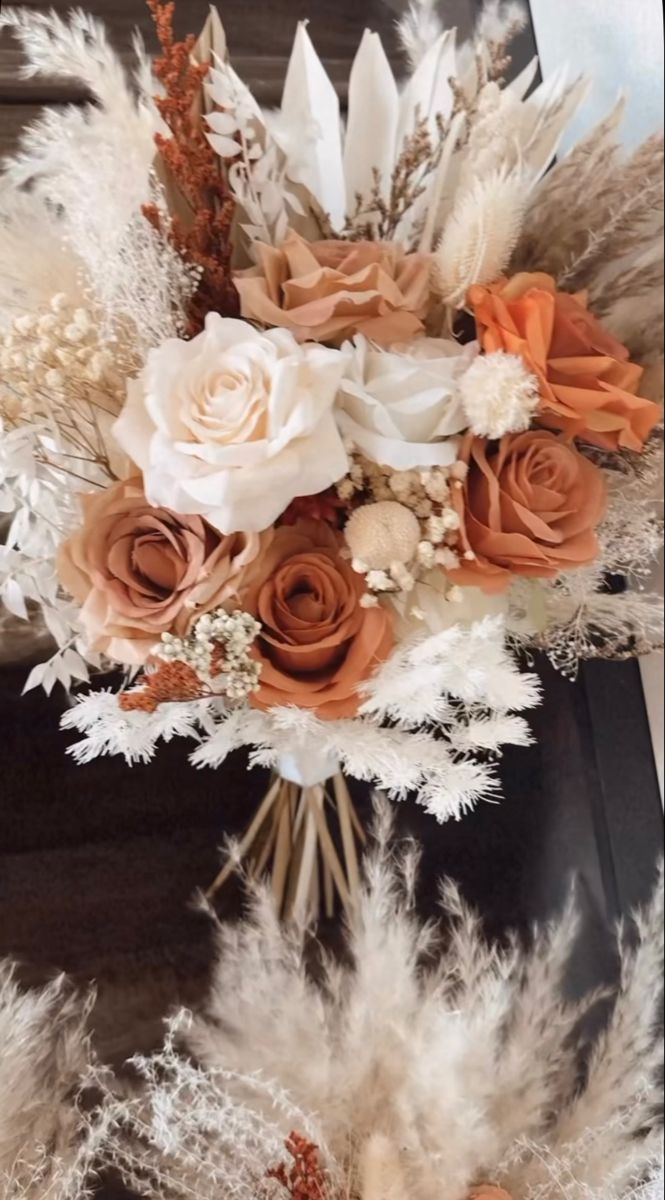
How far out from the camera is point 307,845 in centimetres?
84

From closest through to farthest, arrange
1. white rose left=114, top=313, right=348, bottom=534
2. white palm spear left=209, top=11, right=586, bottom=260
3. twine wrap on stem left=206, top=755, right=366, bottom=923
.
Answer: white rose left=114, top=313, right=348, bottom=534
white palm spear left=209, top=11, right=586, bottom=260
twine wrap on stem left=206, top=755, right=366, bottom=923

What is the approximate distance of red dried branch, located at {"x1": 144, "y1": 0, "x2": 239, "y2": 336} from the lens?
0.58 meters

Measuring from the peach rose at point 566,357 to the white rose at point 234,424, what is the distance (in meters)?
0.13

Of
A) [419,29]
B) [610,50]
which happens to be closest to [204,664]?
[419,29]

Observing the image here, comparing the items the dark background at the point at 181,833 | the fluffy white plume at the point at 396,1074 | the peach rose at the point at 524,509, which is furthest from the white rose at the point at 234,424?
the fluffy white plume at the point at 396,1074

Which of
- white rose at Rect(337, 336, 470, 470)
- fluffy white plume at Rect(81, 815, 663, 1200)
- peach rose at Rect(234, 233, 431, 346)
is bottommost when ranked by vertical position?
fluffy white plume at Rect(81, 815, 663, 1200)

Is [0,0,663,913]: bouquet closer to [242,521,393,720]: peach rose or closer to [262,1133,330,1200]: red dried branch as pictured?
[242,521,393,720]: peach rose

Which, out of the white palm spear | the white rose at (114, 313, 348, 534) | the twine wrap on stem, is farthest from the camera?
the twine wrap on stem

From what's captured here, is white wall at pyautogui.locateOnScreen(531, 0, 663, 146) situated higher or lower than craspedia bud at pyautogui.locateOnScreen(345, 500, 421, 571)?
higher

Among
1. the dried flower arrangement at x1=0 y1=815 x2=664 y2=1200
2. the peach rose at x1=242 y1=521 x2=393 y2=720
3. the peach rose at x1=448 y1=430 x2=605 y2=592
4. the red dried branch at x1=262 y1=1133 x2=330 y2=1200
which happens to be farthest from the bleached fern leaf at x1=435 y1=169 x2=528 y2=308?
the red dried branch at x1=262 y1=1133 x2=330 y2=1200

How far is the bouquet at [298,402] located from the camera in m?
0.59

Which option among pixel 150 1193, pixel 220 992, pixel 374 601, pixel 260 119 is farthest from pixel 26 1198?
pixel 260 119

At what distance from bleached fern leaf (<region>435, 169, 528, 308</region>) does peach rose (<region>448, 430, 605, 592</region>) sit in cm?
11

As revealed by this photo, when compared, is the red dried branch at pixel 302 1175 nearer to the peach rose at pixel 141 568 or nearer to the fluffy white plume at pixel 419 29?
the peach rose at pixel 141 568
